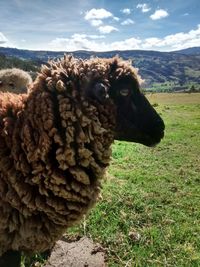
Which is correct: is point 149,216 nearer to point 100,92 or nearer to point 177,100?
point 100,92

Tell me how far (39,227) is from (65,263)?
1.53 meters

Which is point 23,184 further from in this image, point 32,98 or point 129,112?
point 129,112

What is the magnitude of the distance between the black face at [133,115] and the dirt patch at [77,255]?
1957 mm

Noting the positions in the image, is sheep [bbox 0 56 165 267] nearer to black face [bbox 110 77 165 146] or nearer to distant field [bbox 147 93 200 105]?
black face [bbox 110 77 165 146]

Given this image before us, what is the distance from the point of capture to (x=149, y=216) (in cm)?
712

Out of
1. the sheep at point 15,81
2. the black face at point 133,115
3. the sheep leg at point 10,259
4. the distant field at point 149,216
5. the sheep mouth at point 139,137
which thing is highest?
the black face at point 133,115

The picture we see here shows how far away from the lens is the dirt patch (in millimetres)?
5672

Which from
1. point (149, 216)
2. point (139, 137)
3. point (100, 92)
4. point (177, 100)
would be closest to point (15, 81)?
point (149, 216)

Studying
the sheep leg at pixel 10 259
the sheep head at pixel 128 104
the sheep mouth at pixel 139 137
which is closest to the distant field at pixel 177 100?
the sheep mouth at pixel 139 137

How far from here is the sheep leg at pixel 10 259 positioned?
4406 millimetres

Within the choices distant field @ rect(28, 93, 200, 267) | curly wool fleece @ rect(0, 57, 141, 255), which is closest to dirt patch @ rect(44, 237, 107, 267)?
distant field @ rect(28, 93, 200, 267)

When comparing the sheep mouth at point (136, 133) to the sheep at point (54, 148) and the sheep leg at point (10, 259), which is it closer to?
the sheep at point (54, 148)

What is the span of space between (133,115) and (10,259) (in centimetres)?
206

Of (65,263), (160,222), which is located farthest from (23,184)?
(160,222)
